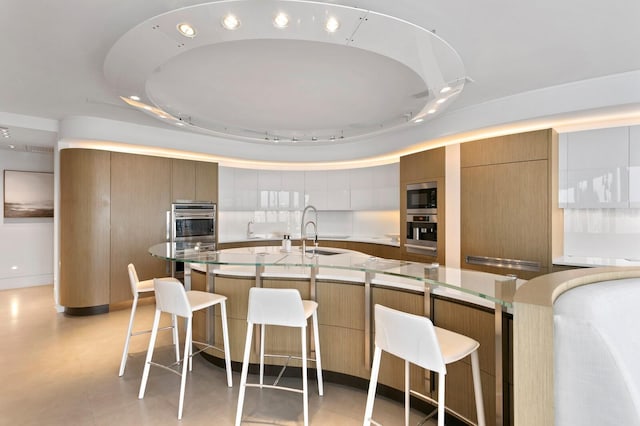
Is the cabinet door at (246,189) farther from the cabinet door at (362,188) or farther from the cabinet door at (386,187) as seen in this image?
the cabinet door at (386,187)

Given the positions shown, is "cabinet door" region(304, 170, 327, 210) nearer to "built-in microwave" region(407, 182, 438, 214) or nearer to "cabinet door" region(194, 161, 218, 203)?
"cabinet door" region(194, 161, 218, 203)

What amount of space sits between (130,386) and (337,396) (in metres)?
1.69

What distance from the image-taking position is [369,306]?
238 cm

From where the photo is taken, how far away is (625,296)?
3.25 feet

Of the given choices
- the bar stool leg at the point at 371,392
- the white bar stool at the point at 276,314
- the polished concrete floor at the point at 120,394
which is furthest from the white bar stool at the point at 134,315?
the bar stool leg at the point at 371,392

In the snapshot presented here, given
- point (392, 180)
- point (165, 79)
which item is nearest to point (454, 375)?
point (165, 79)

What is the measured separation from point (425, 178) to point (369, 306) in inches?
106

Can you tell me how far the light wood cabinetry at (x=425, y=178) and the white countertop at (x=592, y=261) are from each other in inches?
50.3

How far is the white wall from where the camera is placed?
18.9 ft

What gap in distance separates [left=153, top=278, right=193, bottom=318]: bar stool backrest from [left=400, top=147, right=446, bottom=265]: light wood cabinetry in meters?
3.26

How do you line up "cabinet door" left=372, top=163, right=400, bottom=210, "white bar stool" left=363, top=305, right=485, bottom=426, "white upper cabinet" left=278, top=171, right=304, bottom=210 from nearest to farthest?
"white bar stool" left=363, top=305, right=485, bottom=426, "cabinet door" left=372, top=163, right=400, bottom=210, "white upper cabinet" left=278, top=171, right=304, bottom=210

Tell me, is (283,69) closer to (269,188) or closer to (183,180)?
(183,180)

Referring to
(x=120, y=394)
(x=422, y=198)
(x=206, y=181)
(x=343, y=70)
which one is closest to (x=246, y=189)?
(x=206, y=181)

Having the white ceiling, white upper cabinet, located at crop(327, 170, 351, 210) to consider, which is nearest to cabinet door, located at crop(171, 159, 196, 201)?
the white ceiling
